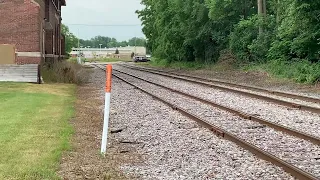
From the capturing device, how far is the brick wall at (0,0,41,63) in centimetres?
2848

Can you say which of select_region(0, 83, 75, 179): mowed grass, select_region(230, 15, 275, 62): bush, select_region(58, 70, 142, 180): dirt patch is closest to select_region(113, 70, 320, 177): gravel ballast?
select_region(58, 70, 142, 180): dirt patch

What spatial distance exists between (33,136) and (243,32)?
102 ft

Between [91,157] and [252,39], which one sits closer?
[91,157]

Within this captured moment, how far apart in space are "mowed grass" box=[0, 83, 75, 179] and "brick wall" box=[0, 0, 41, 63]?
12.6 metres

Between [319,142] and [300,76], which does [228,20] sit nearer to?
[300,76]

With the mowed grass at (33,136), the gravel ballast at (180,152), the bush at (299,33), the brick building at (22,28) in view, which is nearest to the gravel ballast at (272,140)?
the gravel ballast at (180,152)

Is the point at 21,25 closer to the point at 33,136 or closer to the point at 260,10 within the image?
the point at 260,10

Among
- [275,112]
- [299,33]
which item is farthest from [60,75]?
[275,112]

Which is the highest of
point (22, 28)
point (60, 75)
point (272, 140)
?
point (22, 28)

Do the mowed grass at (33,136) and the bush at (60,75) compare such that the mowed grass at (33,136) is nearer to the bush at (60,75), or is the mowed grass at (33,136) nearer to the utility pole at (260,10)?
the bush at (60,75)

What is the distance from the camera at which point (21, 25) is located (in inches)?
1126

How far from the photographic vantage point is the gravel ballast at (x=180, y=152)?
6.88 meters

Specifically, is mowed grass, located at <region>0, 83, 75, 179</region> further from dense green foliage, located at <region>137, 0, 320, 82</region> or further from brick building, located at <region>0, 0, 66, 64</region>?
dense green foliage, located at <region>137, 0, 320, 82</region>

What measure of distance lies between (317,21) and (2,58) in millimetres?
18297
